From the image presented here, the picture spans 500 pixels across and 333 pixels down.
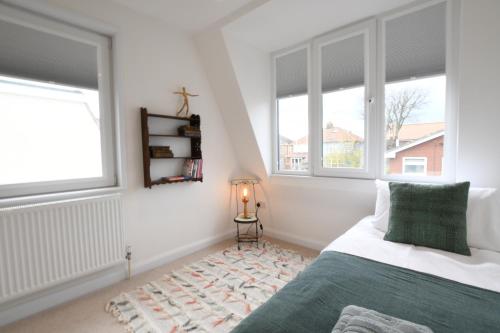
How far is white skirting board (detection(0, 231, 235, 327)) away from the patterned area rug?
0.27 metres

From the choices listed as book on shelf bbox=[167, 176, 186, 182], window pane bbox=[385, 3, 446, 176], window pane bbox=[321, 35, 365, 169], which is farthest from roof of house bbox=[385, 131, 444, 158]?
book on shelf bbox=[167, 176, 186, 182]

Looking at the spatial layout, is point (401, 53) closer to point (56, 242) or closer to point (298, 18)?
point (298, 18)

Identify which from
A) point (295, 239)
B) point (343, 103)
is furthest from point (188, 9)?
point (295, 239)

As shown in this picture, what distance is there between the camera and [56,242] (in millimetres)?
1812

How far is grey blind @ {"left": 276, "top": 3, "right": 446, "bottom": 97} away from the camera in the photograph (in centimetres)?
204

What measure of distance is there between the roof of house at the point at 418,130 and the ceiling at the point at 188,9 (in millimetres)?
1831

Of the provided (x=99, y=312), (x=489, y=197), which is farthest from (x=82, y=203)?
(x=489, y=197)

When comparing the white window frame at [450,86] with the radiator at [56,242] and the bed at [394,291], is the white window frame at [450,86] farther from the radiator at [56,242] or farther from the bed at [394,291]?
the radiator at [56,242]

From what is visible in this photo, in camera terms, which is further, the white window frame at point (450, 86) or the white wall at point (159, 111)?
the white wall at point (159, 111)

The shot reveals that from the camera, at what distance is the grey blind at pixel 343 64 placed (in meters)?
2.45

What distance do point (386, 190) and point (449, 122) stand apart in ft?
2.59

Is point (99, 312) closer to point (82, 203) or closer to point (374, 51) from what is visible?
point (82, 203)

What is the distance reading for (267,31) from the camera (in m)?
2.58

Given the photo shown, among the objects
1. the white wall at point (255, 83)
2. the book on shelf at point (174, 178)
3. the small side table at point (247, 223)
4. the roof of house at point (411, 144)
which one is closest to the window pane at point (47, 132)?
the book on shelf at point (174, 178)
